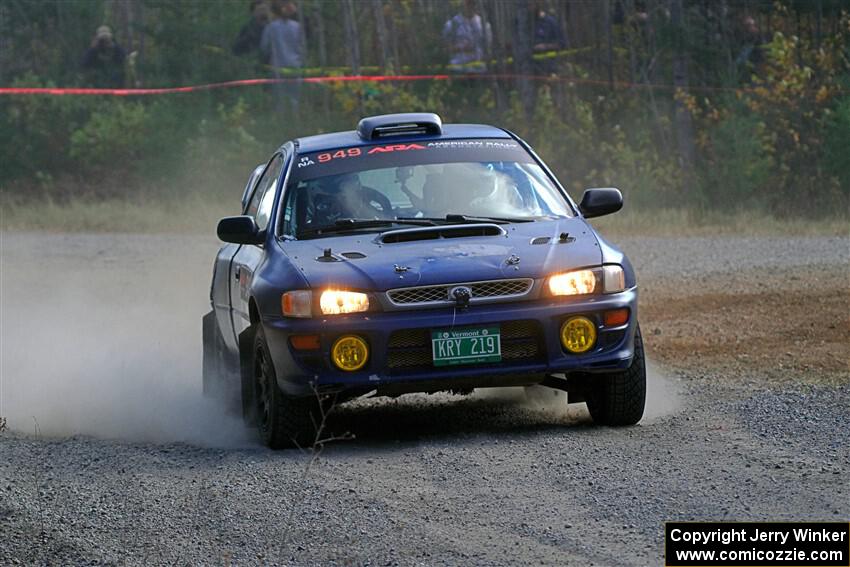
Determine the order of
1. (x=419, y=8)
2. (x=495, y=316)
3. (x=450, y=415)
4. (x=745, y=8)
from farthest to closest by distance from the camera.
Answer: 1. (x=419, y=8)
2. (x=745, y=8)
3. (x=450, y=415)
4. (x=495, y=316)

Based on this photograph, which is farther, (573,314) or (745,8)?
(745,8)

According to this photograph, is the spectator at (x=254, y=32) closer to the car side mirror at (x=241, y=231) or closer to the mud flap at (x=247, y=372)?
the car side mirror at (x=241, y=231)

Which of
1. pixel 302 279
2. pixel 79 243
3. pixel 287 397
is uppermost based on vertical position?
pixel 302 279

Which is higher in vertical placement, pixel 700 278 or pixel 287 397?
pixel 287 397

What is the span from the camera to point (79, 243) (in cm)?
2280

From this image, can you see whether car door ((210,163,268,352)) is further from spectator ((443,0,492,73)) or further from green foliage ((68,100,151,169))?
green foliage ((68,100,151,169))

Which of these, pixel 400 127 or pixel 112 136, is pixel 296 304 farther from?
pixel 112 136

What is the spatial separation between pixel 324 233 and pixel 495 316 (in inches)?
51.5

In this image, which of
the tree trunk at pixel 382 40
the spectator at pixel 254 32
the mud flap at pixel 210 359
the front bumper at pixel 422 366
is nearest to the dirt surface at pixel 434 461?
the mud flap at pixel 210 359

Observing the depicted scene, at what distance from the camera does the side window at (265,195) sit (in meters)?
10.0

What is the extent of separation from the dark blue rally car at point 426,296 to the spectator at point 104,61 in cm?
2017

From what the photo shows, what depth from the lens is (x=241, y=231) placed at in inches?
372

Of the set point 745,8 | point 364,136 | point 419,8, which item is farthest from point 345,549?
point 419,8

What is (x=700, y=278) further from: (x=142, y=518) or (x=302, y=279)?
(x=142, y=518)
